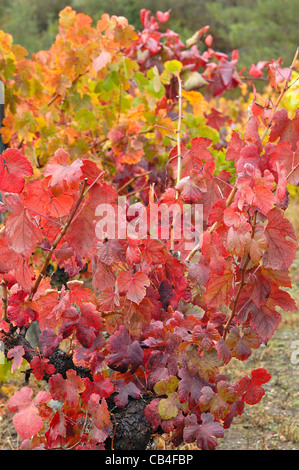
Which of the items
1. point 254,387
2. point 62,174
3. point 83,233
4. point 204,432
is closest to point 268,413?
point 254,387

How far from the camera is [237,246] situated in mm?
941

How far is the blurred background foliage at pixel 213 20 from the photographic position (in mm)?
11984

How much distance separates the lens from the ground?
205 centimetres

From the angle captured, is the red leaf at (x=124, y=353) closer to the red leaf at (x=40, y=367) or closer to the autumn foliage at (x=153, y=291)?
the autumn foliage at (x=153, y=291)

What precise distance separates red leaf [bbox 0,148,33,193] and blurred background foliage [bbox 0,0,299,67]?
11213 millimetres

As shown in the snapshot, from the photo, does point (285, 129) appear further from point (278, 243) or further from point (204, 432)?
point (204, 432)

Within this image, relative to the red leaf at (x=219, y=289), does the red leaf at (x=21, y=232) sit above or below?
above

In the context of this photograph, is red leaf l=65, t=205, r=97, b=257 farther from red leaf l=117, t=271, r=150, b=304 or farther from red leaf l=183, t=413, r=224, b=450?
red leaf l=183, t=413, r=224, b=450

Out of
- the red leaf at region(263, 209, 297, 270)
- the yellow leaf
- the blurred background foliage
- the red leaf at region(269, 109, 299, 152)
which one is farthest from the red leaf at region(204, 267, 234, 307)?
the blurred background foliage

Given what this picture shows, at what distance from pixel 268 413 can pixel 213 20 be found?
15.9 meters

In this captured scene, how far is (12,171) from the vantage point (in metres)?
0.94

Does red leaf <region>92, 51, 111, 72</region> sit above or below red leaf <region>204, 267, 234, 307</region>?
above

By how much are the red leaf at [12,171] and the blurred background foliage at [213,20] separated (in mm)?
11213

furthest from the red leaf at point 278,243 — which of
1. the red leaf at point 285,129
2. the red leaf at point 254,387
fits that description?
the red leaf at point 254,387
